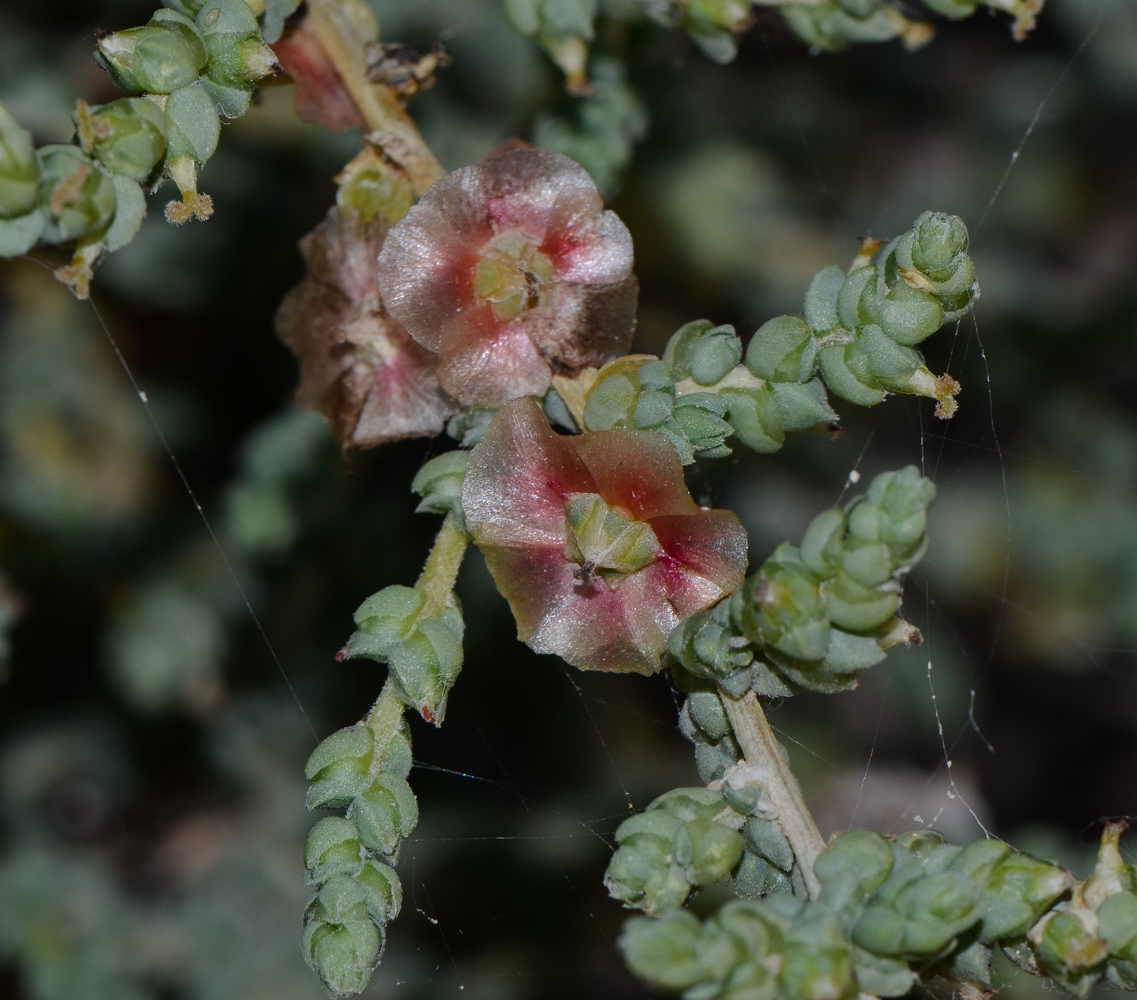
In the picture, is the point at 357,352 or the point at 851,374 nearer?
the point at 851,374

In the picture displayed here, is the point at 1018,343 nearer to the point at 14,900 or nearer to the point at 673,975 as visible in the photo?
the point at 673,975

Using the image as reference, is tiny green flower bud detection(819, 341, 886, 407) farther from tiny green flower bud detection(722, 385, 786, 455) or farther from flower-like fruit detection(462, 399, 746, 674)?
flower-like fruit detection(462, 399, 746, 674)

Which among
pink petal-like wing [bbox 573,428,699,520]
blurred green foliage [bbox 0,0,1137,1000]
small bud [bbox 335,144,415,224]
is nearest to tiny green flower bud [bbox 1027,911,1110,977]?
pink petal-like wing [bbox 573,428,699,520]

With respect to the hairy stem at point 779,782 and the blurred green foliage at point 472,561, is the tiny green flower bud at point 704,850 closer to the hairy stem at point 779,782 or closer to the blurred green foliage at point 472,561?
the hairy stem at point 779,782

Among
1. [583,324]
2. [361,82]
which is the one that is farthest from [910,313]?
[361,82]

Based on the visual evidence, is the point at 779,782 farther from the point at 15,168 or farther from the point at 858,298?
the point at 15,168

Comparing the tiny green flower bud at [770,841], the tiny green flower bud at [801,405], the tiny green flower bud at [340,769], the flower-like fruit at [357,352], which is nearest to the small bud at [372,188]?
the flower-like fruit at [357,352]
